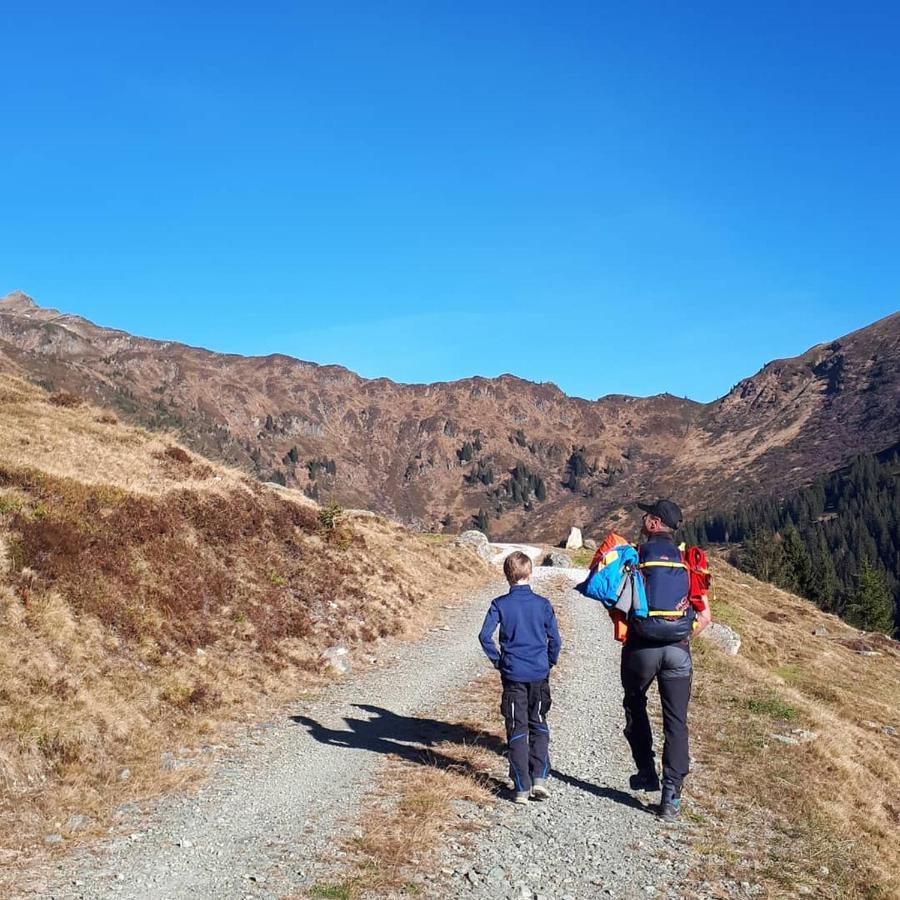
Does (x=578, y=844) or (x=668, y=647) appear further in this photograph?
(x=668, y=647)

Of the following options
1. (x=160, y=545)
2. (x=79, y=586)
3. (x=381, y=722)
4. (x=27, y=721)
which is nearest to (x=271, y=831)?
(x=27, y=721)

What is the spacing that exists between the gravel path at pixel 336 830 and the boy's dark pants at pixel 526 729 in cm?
41

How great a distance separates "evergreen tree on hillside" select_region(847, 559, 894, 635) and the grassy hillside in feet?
258

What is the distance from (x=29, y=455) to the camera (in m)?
19.0

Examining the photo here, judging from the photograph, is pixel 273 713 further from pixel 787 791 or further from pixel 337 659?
pixel 787 791

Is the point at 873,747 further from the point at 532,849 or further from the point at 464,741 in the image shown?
the point at 532,849

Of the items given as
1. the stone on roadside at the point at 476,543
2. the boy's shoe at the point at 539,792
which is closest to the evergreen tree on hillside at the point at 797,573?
the stone on roadside at the point at 476,543

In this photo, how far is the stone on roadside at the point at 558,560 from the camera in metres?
48.6

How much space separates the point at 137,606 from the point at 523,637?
29.9 feet

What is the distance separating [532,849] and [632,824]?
61.1 inches

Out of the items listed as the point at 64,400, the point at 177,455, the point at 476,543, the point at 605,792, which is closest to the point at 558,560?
the point at 476,543

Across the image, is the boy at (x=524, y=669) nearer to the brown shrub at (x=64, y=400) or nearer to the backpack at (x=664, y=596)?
the backpack at (x=664, y=596)

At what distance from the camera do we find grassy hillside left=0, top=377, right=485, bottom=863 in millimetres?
9500

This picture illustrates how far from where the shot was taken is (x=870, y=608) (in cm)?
8494
